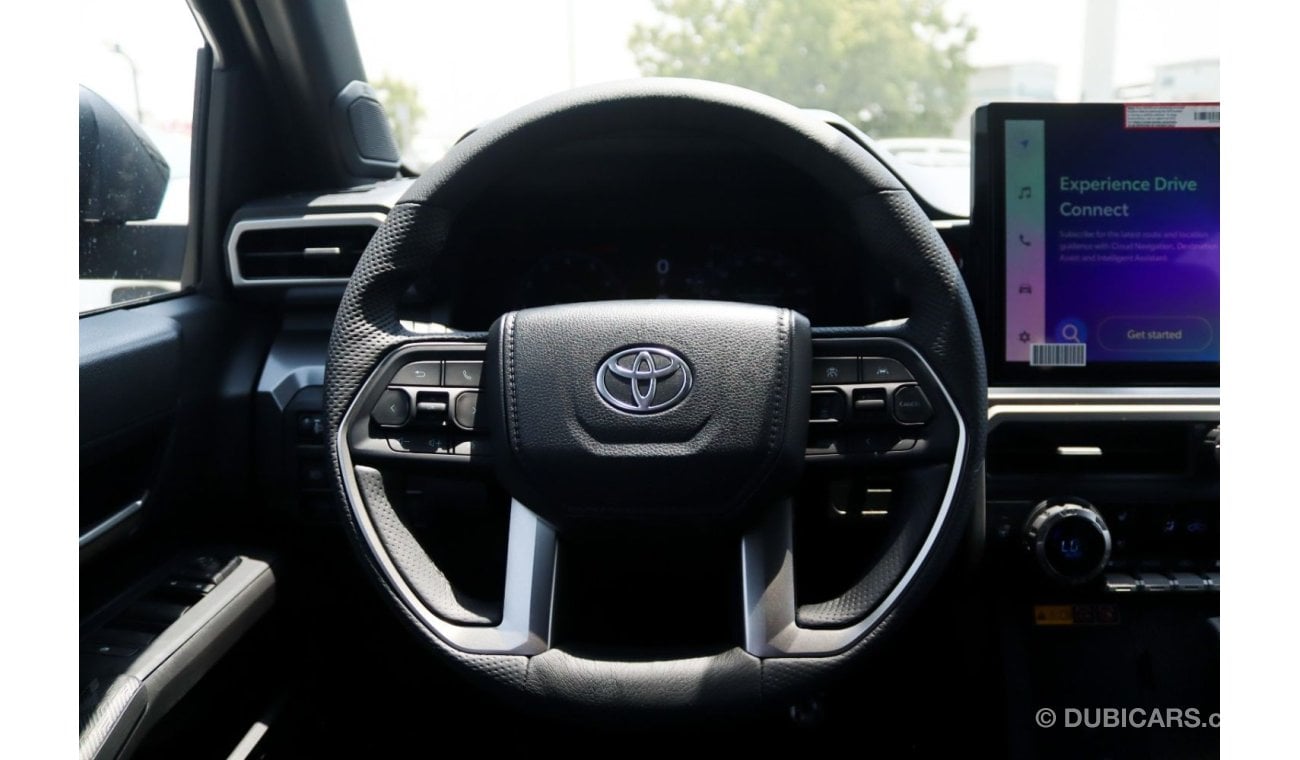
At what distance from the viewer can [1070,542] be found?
4.76ft

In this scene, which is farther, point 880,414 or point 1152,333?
point 1152,333

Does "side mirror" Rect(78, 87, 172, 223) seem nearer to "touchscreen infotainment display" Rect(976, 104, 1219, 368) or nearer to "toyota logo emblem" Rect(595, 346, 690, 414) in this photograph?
"toyota logo emblem" Rect(595, 346, 690, 414)

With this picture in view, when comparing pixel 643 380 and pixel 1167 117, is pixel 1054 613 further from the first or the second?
pixel 643 380

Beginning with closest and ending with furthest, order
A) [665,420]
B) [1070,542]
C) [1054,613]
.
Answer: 1. [665,420]
2. [1070,542]
3. [1054,613]

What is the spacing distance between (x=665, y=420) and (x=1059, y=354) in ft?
2.23

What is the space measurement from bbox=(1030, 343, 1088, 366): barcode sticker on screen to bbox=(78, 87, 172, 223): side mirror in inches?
51.8

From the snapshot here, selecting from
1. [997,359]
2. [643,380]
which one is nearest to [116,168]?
[643,380]

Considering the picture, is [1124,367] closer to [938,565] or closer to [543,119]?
[938,565]

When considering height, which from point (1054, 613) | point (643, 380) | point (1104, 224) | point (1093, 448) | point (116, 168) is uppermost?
point (116, 168)

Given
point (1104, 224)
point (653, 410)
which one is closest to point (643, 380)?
point (653, 410)

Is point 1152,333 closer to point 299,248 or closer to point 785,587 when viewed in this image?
point 785,587

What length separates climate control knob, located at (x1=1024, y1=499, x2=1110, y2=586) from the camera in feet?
4.73

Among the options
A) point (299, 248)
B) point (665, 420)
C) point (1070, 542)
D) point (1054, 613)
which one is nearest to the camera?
point (665, 420)

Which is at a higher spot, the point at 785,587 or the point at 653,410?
the point at 653,410
